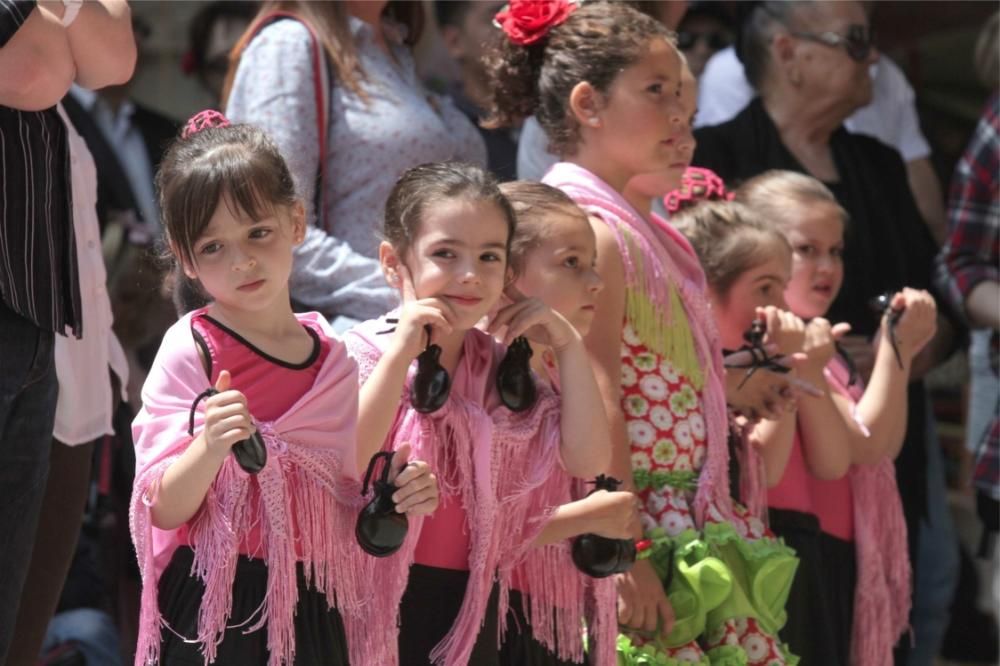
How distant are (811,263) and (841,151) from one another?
0.69 metres

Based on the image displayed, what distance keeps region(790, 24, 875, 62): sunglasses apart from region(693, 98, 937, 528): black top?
24 cm

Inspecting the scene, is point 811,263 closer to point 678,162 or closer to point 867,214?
point 867,214

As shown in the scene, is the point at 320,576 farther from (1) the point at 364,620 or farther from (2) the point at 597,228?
(2) the point at 597,228

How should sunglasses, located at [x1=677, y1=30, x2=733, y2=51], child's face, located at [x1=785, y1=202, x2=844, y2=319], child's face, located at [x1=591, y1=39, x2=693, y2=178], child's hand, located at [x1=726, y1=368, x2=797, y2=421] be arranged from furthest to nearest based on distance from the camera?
sunglasses, located at [x1=677, y1=30, x2=733, y2=51] → child's face, located at [x1=785, y1=202, x2=844, y2=319] → child's hand, located at [x1=726, y1=368, x2=797, y2=421] → child's face, located at [x1=591, y1=39, x2=693, y2=178]

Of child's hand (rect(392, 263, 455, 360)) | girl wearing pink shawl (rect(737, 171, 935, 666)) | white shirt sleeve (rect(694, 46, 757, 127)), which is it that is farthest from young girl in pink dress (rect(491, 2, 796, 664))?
white shirt sleeve (rect(694, 46, 757, 127))

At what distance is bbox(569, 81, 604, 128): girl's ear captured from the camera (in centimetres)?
371

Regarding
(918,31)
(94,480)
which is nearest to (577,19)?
(94,480)

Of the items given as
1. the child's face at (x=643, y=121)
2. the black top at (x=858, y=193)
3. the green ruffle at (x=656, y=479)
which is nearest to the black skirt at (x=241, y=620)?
the green ruffle at (x=656, y=479)

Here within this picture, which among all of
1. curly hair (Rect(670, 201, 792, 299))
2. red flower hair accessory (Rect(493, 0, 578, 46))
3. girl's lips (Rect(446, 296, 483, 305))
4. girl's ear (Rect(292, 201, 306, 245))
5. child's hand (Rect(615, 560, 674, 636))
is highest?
red flower hair accessory (Rect(493, 0, 578, 46))

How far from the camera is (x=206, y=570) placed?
271cm

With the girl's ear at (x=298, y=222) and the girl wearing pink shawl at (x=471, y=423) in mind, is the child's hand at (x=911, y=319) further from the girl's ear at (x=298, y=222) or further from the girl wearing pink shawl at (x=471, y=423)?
the girl's ear at (x=298, y=222)

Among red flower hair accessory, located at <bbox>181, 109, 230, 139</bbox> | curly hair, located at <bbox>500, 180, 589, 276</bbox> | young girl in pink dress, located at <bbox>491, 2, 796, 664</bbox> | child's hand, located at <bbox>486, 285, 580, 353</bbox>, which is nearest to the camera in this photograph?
red flower hair accessory, located at <bbox>181, 109, 230, 139</bbox>

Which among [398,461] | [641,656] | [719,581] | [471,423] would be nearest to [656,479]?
[719,581]

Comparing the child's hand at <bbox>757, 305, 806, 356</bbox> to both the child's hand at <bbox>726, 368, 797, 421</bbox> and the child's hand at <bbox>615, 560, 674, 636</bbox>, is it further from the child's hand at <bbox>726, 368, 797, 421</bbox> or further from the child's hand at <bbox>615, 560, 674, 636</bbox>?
the child's hand at <bbox>615, 560, 674, 636</bbox>
